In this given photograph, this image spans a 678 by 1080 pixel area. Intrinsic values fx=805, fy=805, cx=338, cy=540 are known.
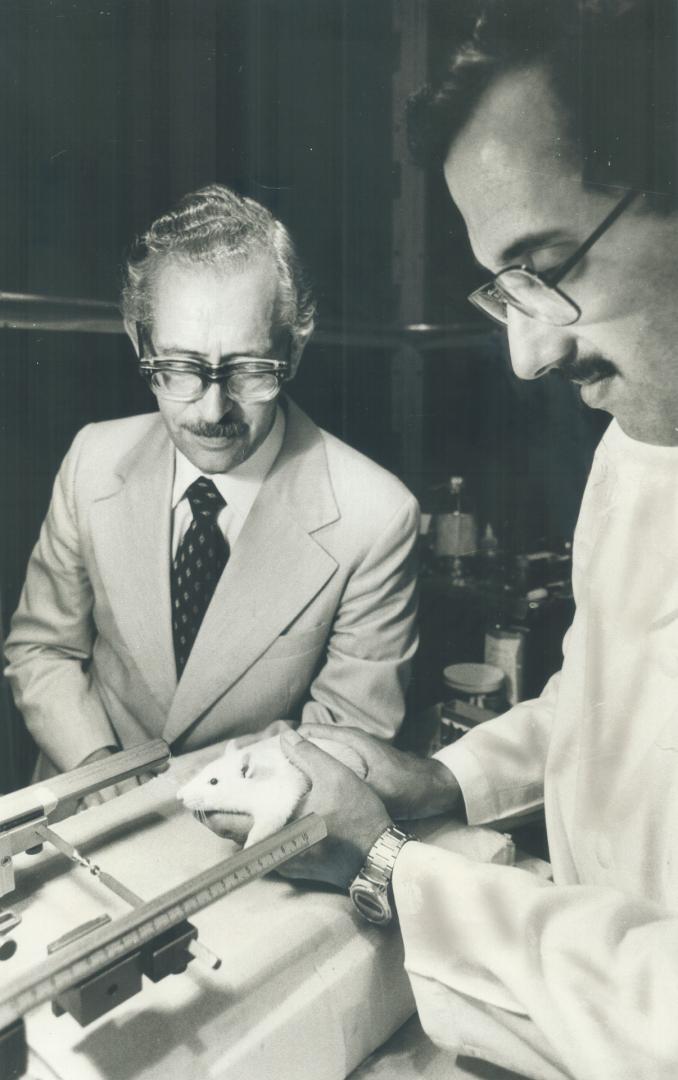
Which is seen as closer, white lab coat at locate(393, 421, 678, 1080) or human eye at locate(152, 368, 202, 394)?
white lab coat at locate(393, 421, 678, 1080)

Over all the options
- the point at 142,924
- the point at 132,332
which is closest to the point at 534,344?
the point at 132,332

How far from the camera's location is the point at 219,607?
4.96ft

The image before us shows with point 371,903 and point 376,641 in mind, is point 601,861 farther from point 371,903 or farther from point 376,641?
point 376,641

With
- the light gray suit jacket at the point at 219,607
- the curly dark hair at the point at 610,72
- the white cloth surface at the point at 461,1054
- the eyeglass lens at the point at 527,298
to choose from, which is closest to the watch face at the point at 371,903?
the white cloth surface at the point at 461,1054

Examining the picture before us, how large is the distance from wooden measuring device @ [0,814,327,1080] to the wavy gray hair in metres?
0.86

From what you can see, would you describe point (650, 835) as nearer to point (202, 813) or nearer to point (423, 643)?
point (423, 643)

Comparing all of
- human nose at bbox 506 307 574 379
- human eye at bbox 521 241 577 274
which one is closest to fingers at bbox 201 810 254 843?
human nose at bbox 506 307 574 379

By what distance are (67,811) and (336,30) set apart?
4.39 ft

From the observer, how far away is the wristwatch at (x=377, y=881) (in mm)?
1215

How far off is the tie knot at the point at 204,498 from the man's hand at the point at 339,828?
53 centimetres

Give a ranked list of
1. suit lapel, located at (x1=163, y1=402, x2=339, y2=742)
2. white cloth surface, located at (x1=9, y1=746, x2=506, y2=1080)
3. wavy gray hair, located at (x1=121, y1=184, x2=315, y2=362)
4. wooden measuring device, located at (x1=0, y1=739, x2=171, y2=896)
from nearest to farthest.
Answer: white cloth surface, located at (x1=9, y1=746, x2=506, y2=1080) → wooden measuring device, located at (x1=0, y1=739, x2=171, y2=896) → wavy gray hair, located at (x1=121, y1=184, x2=315, y2=362) → suit lapel, located at (x1=163, y1=402, x2=339, y2=742)

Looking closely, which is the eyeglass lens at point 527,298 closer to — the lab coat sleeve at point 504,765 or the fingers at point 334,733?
the lab coat sleeve at point 504,765

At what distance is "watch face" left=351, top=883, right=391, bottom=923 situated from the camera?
1211 mm

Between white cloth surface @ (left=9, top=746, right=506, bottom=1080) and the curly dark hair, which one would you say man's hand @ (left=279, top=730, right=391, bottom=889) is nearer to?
white cloth surface @ (left=9, top=746, right=506, bottom=1080)
